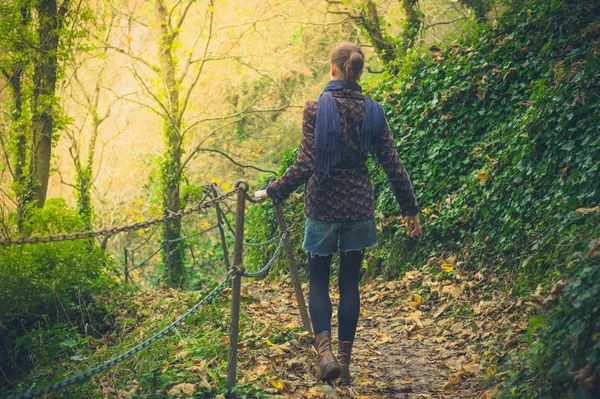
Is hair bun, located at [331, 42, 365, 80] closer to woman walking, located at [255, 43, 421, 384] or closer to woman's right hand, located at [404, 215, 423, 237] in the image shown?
woman walking, located at [255, 43, 421, 384]

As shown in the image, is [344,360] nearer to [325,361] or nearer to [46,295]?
[325,361]

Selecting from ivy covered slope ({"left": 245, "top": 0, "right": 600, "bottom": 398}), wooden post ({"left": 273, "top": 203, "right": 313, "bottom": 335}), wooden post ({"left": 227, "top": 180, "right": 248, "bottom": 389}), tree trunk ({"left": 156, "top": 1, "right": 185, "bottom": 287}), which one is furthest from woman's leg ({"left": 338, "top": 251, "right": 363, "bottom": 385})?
tree trunk ({"left": 156, "top": 1, "right": 185, "bottom": 287})

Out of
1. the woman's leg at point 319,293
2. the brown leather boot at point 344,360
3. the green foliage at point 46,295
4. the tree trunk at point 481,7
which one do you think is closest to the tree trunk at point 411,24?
the tree trunk at point 481,7

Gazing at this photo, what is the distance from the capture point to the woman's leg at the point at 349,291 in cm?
428

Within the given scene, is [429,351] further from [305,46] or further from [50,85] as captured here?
[305,46]

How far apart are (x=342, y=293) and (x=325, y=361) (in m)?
0.51

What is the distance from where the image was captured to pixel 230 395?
372cm

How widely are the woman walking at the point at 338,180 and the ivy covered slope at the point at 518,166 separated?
1294 millimetres

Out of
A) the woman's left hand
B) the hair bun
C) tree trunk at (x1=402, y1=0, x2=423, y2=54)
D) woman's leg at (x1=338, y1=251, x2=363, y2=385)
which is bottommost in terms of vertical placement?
woman's leg at (x1=338, y1=251, x2=363, y2=385)

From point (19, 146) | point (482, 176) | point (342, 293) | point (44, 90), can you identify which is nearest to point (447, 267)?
point (482, 176)

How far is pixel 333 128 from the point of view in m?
4.00

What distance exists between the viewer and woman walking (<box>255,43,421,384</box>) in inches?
160

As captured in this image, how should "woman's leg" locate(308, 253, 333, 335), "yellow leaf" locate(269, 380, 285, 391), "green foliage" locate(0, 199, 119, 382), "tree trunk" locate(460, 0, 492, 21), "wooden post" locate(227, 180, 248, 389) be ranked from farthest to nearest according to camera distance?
"tree trunk" locate(460, 0, 492, 21) → "green foliage" locate(0, 199, 119, 382) → "woman's leg" locate(308, 253, 333, 335) → "yellow leaf" locate(269, 380, 285, 391) → "wooden post" locate(227, 180, 248, 389)

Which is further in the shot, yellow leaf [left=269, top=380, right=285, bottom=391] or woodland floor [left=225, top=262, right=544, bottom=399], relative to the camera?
woodland floor [left=225, top=262, right=544, bottom=399]
